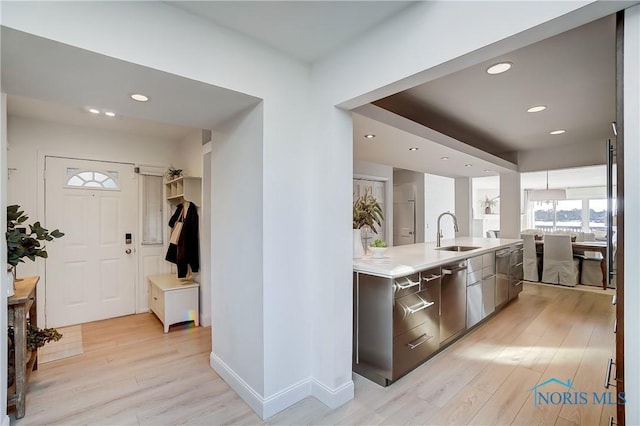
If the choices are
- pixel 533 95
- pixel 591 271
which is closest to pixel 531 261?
pixel 591 271

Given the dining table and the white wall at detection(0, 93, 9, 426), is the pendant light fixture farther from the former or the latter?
the white wall at detection(0, 93, 9, 426)

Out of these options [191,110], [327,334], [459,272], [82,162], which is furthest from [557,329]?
[82,162]

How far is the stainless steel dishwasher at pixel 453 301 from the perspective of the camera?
2711 millimetres

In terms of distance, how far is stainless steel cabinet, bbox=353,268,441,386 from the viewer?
7.34 ft

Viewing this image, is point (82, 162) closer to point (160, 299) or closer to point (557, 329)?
point (160, 299)

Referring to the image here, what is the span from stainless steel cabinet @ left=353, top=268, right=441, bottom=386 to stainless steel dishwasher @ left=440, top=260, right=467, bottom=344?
0.17 meters

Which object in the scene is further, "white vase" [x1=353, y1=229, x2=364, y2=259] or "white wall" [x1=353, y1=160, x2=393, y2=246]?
"white wall" [x1=353, y1=160, x2=393, y2=246]

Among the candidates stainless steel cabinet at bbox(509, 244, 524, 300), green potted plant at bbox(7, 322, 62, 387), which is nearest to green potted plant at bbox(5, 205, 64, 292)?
green potted plant at bbox(7, 322, 62, 387)

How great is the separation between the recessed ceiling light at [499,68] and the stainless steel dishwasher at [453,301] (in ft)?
5.42

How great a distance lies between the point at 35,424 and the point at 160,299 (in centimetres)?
170

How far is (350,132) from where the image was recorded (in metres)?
2.12

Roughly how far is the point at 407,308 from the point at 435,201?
5717 millimetres

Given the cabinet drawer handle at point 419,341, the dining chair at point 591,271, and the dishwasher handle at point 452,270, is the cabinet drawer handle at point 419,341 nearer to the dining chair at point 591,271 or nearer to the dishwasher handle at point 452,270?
the dishwasher handle at point 452,270

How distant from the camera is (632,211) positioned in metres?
1.12
